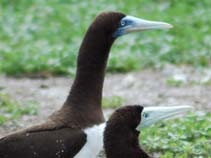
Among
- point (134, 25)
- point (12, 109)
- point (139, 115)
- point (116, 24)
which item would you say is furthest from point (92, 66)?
point (12, 109)

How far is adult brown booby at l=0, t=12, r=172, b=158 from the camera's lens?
8.10 metres

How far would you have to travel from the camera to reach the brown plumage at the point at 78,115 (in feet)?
26.6

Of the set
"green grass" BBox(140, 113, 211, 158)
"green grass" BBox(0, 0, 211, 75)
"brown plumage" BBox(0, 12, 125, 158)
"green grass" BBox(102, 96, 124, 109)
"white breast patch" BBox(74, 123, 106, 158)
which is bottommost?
"green grass" BBox(0, 0, 211, 75)

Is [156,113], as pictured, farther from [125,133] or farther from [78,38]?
[78,38]

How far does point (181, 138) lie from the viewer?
383 inches

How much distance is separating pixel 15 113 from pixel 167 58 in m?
3.74

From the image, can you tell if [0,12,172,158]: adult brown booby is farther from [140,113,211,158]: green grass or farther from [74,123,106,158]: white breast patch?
[140,113,211,158]: green grass

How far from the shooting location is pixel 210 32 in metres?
15.5

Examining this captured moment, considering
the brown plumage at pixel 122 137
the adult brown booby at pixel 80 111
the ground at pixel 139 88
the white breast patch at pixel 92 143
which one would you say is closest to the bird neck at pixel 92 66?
the adult brown booby at pixel 80 111

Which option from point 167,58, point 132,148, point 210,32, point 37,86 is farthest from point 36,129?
point 210,32

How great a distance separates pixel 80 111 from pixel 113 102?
10.8 feet

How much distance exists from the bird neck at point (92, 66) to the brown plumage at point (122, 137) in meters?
0.86

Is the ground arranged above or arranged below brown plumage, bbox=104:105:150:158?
below

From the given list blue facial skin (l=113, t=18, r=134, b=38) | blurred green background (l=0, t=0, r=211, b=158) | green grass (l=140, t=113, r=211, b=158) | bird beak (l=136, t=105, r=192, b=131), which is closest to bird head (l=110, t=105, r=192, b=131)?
bird beak (l=136, t=105, r=192, b=131)
